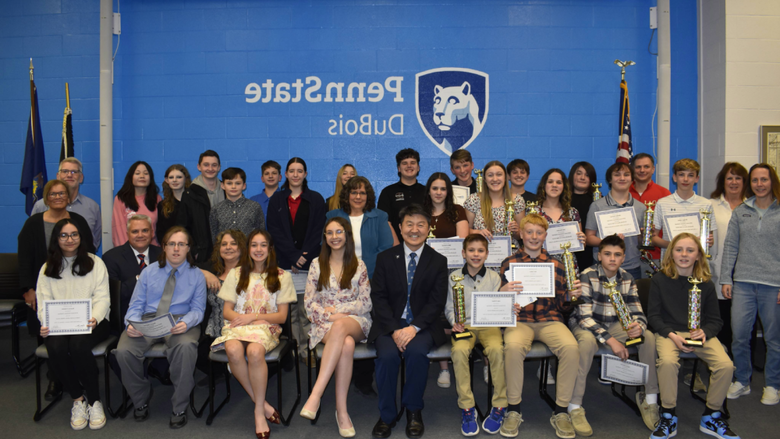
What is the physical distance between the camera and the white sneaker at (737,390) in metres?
3.58

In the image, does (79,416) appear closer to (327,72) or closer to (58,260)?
(58,260)

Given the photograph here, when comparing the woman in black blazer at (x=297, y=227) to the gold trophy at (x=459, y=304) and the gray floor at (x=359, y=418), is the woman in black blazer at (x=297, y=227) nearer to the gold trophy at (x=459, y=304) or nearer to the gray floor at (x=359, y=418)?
the gray floor at (x=359, y=418)

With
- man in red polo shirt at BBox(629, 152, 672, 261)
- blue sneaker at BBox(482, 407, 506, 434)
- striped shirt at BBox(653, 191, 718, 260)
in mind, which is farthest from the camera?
man in red polo shirt at BBox(629, 152, 672, 261)

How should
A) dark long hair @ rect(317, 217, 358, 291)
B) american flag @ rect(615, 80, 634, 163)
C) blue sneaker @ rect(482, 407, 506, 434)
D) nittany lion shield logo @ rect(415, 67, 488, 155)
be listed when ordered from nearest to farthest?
blue sneaker @ rect(482, 407, 506, 434) → dark long hair @ rect(317, 217, 358, 291) → american flag @ rect(615, 80, 634, 163) → nittany lion shield logo @ rect(415, 67, 488, 155)

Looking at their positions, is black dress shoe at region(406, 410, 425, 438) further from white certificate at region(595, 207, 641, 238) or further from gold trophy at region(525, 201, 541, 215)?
white certificate at region(595, 207, 641, 238)

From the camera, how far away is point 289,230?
14.0 ft

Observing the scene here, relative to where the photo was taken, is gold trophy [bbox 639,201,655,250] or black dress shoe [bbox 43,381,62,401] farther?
gold trophy [bbox 639,201,655,250]

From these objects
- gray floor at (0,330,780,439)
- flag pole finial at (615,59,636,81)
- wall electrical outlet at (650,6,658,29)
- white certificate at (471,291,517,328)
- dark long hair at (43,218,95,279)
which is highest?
wall electrical outlet at (650,6,658,29)

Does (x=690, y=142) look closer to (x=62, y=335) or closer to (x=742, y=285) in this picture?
(x=742, y=285)

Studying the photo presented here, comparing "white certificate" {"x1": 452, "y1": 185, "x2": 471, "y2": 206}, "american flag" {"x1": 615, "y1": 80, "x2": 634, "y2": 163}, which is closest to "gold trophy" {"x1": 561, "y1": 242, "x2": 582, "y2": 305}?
"white certificate" {"x1": 452, "y1": 185, "x2": 471, "y2": 206}

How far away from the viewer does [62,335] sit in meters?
3.22

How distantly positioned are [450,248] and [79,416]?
2877 millimetres

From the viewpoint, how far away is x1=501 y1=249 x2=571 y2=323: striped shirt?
341cm

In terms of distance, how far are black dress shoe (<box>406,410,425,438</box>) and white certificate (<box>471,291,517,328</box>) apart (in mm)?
713
